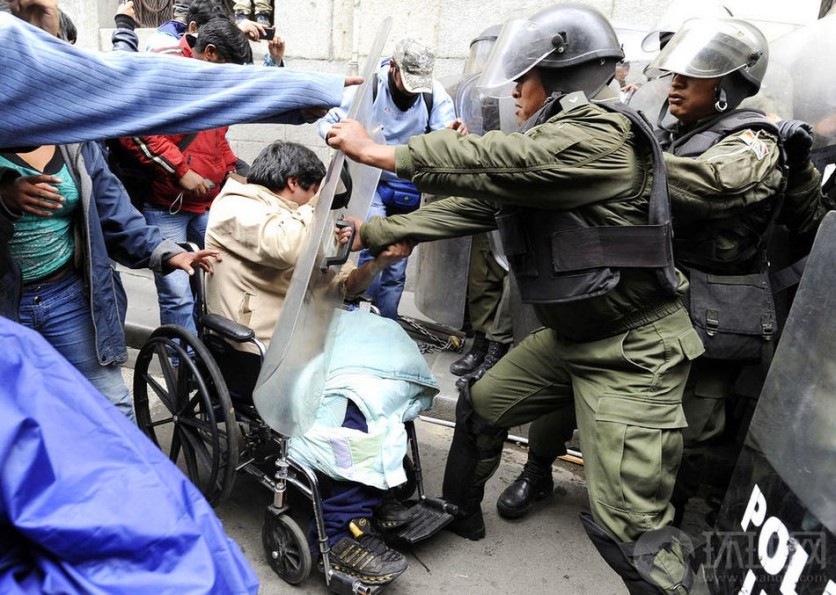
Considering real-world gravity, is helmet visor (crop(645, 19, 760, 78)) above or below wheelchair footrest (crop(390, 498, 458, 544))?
above

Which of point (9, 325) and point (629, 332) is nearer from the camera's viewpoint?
point (9, 325)

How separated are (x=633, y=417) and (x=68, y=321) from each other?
1.80m

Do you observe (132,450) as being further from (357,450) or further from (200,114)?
(357,450)

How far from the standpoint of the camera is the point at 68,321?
93.7 inches

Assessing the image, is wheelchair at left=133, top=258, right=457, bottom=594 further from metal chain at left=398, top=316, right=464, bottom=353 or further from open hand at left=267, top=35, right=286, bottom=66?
open hand at left=267, top=35, right=286, bottom=66

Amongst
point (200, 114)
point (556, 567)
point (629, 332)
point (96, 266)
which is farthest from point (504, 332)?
point (200, 114)

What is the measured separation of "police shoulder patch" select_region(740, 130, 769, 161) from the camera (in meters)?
2.34

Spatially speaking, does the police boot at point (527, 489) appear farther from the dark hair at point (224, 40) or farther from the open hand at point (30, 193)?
the dark hair at point (224, 40)

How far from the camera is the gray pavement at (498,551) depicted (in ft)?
8.52

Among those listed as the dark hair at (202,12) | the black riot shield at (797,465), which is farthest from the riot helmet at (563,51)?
the dark hair at (202,12)

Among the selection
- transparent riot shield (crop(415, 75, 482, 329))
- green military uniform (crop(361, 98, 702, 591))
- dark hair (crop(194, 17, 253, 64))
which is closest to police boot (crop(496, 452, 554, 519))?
green military uniform (crop(361, 98, 702, 591))

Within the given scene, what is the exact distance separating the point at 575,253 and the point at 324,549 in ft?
4.08

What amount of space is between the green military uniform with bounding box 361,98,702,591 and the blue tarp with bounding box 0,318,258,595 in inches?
45.3

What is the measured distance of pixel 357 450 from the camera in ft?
7.94
